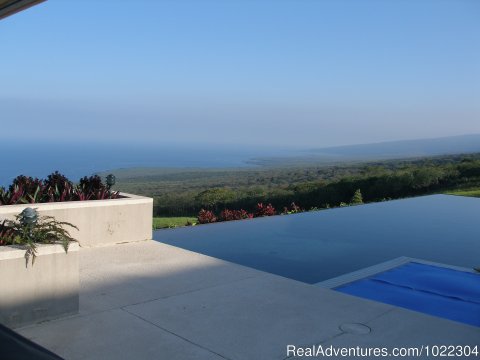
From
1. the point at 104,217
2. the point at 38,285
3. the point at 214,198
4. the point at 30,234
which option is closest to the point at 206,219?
the point at 104,217

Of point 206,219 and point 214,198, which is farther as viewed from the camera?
point 214,198

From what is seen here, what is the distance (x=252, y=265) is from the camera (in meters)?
5.71

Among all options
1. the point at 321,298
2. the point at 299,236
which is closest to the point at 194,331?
the point at 321,298

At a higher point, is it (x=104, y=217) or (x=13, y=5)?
(x=13, y=5)

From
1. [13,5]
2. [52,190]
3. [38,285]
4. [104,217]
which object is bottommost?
[38,285]

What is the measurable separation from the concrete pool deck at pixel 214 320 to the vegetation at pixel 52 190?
1171 mm

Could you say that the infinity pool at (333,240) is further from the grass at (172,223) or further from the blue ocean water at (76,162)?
the blue ocean water at (76,162)

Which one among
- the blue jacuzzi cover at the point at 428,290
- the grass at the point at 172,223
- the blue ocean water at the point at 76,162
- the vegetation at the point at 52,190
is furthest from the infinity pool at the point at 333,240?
the blue ocean water at the point at 76,162

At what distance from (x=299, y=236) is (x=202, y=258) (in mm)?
2412

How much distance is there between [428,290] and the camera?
16.0 ft

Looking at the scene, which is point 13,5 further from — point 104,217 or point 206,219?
point 206,219

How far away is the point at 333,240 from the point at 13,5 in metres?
5.19

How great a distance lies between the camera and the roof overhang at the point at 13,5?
459 centimetres

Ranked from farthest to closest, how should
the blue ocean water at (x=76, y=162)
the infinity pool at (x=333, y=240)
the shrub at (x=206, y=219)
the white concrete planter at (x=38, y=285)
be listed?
1. the blue ocean water at (x=76, y=162)
2. the shrub at (x=206, y=219)
3. the infinity pool at (x=333, y=240)
4. the white concrete planter at (x=38, y=285)
